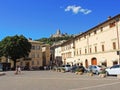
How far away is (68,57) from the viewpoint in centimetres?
7794

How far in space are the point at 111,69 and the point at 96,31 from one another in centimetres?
2047

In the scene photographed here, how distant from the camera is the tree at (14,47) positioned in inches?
2953

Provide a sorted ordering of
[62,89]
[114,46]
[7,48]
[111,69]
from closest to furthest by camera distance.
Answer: [62,89]
[111,69]
[114,46]
[7,48]

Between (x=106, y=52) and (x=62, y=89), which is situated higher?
(x=106, y=52)

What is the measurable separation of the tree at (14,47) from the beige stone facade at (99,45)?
54.5ft

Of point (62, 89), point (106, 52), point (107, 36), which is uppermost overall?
point (107, 36)

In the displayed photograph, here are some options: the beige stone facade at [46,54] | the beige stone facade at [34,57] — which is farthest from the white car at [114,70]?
the beige stone facade at [46,54]

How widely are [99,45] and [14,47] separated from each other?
32.9 metres

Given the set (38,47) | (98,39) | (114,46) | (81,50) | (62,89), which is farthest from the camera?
(38,47)

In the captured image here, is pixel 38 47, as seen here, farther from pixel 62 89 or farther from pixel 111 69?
pixel 62 89

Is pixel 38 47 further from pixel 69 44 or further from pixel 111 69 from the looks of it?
pixel 111 69

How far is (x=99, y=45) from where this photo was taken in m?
51.7

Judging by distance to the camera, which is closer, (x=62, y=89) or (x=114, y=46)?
(x=62, y=89)

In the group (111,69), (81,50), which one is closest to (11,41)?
(81,50)
